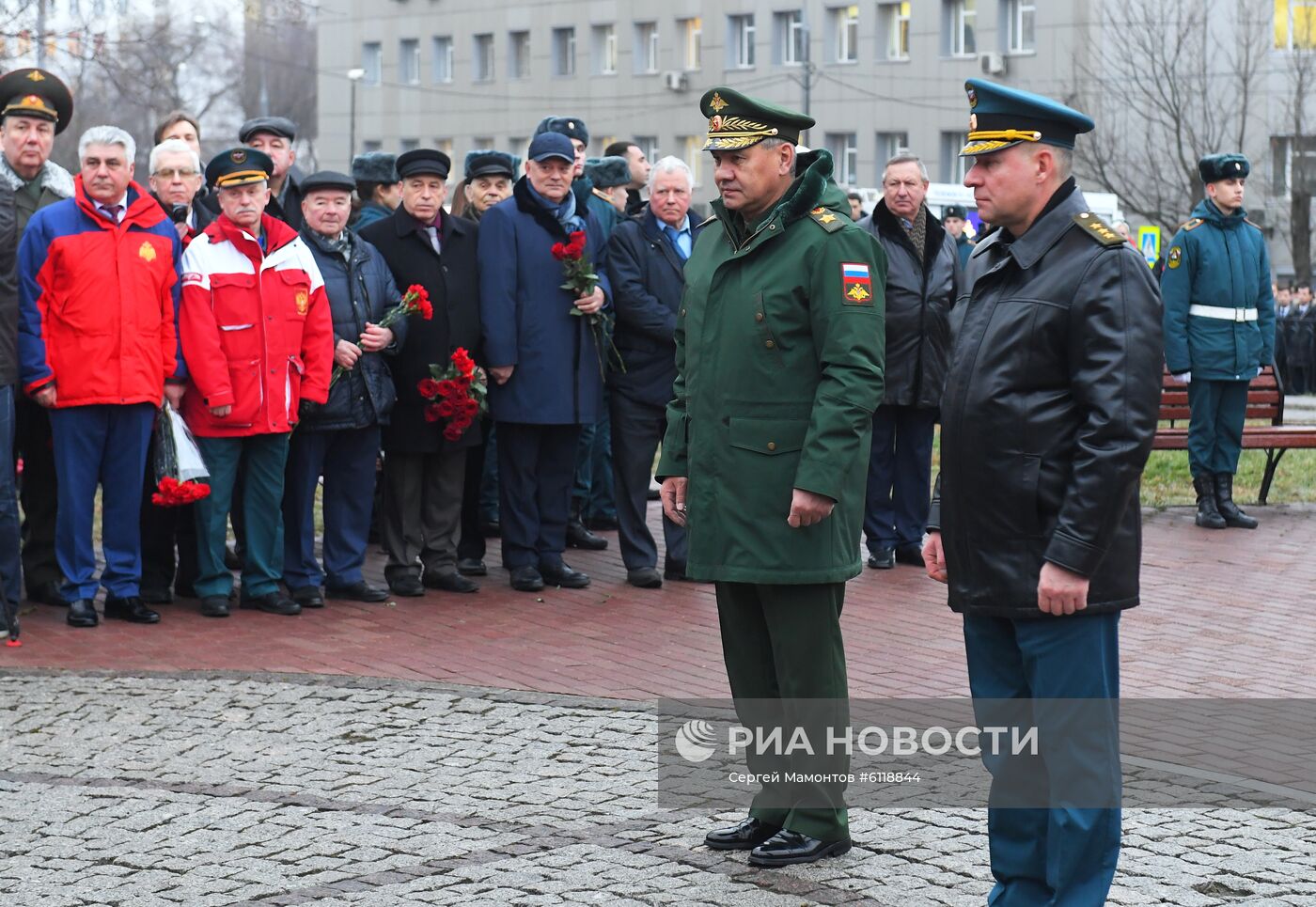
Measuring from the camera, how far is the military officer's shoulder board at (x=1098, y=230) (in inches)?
175

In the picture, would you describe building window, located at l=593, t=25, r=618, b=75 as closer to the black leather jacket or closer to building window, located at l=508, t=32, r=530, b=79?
building window, located at l=508, t=32, r=530, b=79

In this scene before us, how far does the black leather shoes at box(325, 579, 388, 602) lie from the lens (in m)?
9.41

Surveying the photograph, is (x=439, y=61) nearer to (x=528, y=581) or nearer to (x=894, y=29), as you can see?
(x=894, y=29)

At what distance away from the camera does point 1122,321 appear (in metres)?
4.38

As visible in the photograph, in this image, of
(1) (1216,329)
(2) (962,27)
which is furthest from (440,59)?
(1) (1216,329)

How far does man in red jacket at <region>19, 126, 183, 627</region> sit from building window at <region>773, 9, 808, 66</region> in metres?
46.8

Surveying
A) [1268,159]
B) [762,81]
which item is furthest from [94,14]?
[762,81]

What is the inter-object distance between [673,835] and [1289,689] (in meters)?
3.27

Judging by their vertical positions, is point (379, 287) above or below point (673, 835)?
above

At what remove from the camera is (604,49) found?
59.2m

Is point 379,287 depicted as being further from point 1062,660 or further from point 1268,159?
point 1268,159

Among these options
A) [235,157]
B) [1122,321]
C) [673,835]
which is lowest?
[673,835]

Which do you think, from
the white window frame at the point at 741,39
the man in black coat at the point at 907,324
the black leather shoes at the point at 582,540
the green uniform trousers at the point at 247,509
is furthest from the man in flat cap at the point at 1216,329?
the white window frame at the point at 741,39

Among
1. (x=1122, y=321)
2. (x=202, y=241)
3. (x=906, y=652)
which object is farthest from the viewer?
(x=202, y=241)
